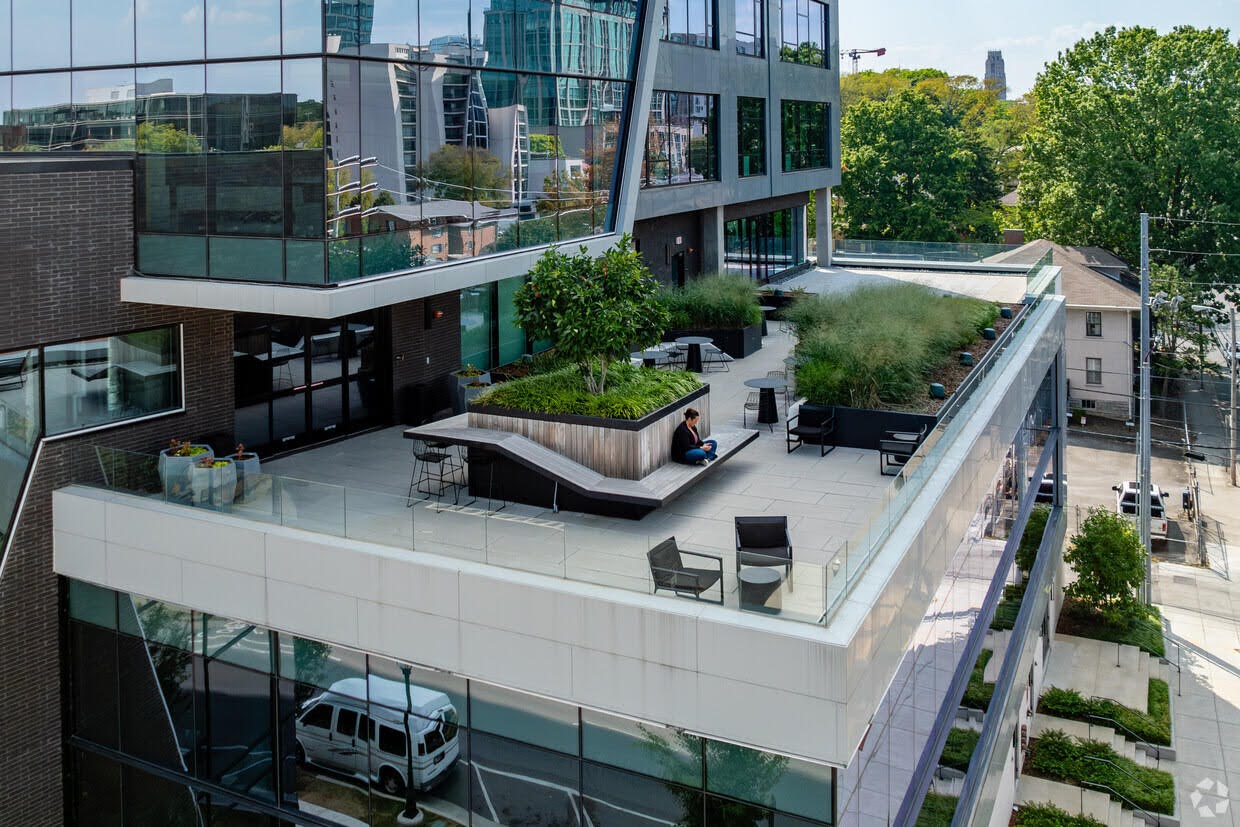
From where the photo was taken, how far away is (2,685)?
15.3m

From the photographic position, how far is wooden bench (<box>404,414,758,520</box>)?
15195mm

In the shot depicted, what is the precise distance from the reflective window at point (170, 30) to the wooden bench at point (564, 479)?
237 inches

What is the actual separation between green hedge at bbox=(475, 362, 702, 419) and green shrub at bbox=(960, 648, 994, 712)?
21.9 feet

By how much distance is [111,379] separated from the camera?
52.3 feet

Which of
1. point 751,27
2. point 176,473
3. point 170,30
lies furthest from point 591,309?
point 751,27

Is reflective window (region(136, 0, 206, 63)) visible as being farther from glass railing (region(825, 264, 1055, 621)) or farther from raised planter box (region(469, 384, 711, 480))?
glass railing (region(825, 264, 1055, 621))

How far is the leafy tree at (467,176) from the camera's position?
17.6 metres

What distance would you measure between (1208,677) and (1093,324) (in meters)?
30.5

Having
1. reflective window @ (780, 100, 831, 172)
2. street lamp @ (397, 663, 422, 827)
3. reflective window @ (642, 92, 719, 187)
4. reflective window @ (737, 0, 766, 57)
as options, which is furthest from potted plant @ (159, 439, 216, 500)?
reflective window @ (780, 100, 831, 172)

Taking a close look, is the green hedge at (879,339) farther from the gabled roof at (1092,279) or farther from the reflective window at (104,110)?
the gabled roof at (1092,279)

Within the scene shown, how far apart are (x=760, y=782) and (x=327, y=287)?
330 inches

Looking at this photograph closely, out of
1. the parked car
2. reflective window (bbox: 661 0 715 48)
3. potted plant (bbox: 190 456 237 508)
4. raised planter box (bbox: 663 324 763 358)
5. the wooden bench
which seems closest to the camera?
potted plant (bbox: 190 456 237 508)

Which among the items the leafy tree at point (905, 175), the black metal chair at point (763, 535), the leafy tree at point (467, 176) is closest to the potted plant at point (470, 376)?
the leafy tree at point (467, 176)

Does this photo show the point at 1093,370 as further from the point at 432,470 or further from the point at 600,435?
the point at 432,470
